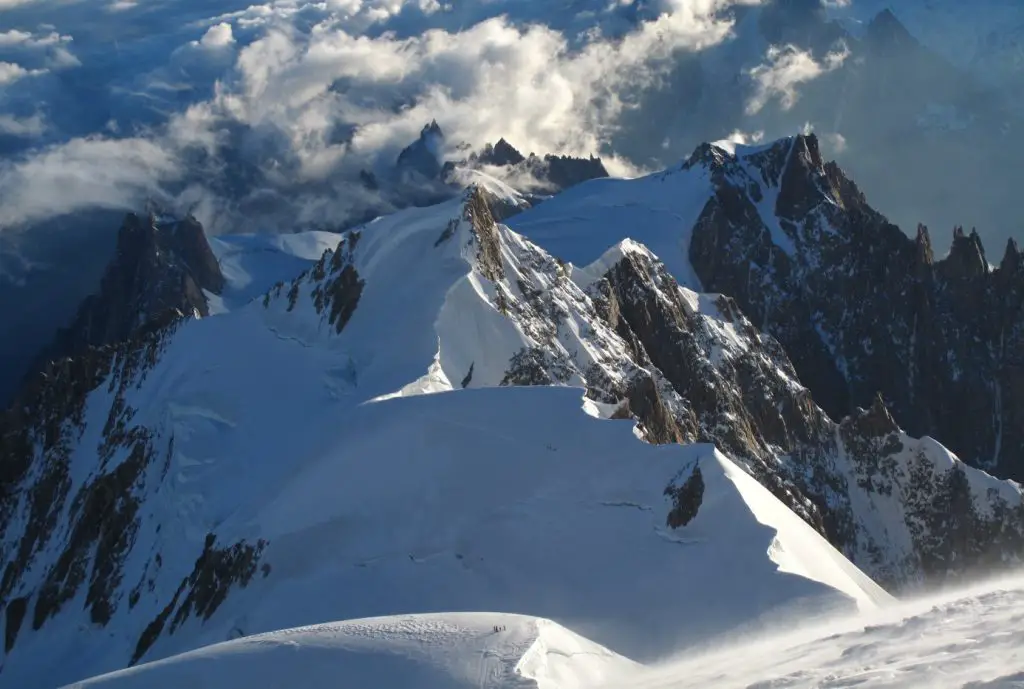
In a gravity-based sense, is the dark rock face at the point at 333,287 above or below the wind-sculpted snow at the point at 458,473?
above

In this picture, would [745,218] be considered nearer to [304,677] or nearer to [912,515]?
[912,515]

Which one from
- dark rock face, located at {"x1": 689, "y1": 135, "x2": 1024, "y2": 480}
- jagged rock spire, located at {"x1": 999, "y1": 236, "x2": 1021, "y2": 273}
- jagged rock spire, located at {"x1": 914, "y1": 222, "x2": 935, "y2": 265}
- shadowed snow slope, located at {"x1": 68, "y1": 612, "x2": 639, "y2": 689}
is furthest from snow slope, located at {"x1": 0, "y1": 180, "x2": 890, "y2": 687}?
jagged rock spire, located at {"x1": 999, "y1": 236, "x2": 1021, "y2": 273}

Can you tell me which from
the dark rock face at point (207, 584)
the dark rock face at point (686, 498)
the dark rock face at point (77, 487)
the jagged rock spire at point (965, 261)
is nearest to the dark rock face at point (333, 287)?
the dark rock face at point (77, 487)

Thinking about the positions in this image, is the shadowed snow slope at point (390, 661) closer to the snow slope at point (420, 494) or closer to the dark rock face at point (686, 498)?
the snow slope at point (420, 494)

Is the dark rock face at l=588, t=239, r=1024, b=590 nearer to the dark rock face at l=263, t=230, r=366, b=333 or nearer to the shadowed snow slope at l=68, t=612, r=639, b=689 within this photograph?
the dark rock face at l=263, t=230, r=366, b=333

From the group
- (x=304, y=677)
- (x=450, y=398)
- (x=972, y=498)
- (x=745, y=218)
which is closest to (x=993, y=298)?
(x=745, y=218)
